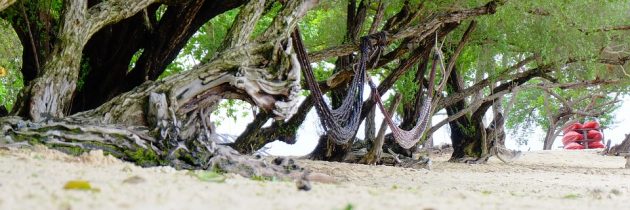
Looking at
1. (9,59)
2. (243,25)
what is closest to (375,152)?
(243,25)

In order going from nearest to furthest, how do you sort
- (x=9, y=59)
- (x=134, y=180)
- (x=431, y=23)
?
(x=134, y=180) → (x=431, y=23) → (x=9, y=59)

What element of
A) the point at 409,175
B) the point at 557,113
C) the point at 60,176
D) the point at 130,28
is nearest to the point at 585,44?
the point at 409,175

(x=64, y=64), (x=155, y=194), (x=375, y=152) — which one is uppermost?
(x=64, y=64)

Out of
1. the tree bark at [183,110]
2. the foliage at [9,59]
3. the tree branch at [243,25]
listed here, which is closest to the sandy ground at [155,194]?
the tree bark at [183,110]

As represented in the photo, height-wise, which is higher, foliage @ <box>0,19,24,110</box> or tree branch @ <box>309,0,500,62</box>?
tree branch @ <box>309,0,500,62</box>

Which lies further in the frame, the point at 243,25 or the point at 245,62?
the point at 243,25

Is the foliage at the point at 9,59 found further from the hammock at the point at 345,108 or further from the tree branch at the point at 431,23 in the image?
the hammock at the point at 345,108

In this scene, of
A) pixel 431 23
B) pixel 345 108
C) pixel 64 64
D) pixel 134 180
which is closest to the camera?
pixel 134 180

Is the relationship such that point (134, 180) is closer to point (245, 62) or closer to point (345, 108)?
point (245, 62)

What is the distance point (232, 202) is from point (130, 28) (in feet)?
19.1

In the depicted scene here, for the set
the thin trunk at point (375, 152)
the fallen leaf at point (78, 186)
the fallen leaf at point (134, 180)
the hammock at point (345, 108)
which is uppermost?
the hammock at point (345, 108)

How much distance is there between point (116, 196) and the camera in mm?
2617

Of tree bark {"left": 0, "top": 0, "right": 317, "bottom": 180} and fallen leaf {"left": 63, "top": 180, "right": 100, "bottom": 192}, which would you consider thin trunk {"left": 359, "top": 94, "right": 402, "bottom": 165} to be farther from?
fallen leaf {"left": 63, "top": 180, "right": 100, "bottom": 192}

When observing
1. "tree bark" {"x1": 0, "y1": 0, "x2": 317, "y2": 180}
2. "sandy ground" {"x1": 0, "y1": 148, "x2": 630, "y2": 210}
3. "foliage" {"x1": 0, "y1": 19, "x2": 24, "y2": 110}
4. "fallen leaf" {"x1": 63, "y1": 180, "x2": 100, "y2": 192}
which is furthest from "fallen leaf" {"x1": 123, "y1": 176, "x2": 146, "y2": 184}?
"foliage" {"x1": 0, "y1": 19, "x2": 24, "y2": 110}
